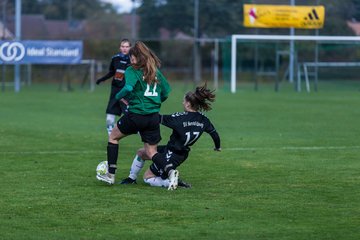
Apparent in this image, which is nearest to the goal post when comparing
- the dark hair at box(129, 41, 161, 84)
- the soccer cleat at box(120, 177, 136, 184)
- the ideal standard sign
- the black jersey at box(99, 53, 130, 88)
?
the ideal standard sign

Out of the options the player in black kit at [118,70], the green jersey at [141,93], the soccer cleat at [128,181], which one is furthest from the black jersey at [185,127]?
the player in black kit at [118,70]

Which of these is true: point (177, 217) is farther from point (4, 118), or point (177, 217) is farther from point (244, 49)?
Answer: point (244, 49)

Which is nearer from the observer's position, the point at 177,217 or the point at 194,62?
the point at 177,217

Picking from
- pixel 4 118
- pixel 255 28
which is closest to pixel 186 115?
pixel 4 118

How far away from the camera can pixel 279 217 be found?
8273 millimetres

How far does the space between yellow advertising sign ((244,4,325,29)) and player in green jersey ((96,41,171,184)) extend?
99.5 ft

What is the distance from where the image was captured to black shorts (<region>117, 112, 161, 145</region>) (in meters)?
10.2

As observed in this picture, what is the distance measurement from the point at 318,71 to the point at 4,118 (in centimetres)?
2332

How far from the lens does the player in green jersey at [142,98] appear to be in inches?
396

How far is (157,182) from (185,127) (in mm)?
753

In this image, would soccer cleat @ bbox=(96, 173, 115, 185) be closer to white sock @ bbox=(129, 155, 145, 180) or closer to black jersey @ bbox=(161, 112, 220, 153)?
white sock @ bbox=(129, 155, 145, 180)

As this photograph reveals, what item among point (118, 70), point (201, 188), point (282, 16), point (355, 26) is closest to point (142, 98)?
point (201, 188)

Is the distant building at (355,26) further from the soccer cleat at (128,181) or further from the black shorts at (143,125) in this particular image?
the black shorts at (143,125)

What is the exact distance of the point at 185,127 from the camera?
1019 centimetres
